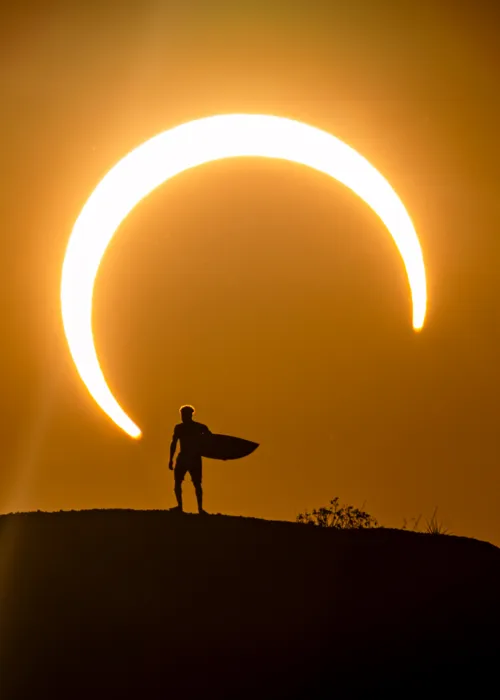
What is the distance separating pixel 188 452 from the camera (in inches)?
1001

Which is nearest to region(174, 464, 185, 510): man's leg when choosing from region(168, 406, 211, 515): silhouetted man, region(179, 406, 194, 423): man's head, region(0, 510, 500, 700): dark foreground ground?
region(168, 406, 211, 515): silhouetted man

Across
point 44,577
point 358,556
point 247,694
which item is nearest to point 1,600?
point 44,577

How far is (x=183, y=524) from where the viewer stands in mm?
23906

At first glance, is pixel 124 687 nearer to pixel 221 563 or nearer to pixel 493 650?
pixel 221 563

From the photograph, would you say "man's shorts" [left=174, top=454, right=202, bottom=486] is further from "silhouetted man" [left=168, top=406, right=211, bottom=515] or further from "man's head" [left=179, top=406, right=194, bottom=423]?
"man's head" [left=179, top=406, right=194, bottom=423]

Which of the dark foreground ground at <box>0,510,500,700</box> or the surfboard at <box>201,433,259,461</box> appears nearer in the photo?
the dark foreground ground at <box>0,510,500,700</box>

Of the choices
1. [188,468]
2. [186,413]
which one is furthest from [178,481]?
[186,413]

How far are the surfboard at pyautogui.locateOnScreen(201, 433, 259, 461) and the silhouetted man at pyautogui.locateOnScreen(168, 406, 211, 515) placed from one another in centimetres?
22

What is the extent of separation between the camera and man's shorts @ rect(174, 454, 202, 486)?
2544cm

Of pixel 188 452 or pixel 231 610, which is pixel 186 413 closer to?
pixel 188 452

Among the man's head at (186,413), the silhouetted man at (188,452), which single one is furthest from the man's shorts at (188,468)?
the man's head at (186,413)

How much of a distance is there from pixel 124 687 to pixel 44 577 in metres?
3.74

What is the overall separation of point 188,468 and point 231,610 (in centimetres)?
478

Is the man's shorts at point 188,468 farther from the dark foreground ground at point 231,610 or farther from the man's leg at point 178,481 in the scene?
the dark foreground ground at point 231,610
